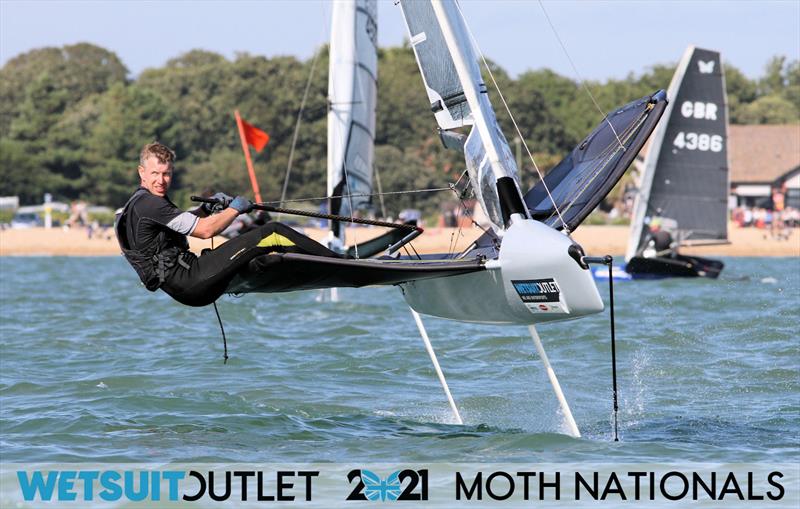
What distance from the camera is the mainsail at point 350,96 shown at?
60.4ft

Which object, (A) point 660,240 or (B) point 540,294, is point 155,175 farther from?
(A) point 660,240

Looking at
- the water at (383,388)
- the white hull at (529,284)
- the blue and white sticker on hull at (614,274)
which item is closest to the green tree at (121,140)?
the blue and white sticker on hull at (614,274)

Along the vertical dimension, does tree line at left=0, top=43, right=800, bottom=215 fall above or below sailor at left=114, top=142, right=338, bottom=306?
above

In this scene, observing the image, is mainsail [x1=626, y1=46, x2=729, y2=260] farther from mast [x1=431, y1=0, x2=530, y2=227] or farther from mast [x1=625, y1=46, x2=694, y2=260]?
mast [x1=431, y1=0, x2=530, y2=227]

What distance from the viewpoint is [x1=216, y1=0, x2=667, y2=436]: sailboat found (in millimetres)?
6445

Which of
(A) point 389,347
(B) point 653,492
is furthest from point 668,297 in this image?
(B) point 653,492

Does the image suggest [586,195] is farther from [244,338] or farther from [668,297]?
[668,297]

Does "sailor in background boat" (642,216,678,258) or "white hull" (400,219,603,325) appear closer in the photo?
"white hull" (400,219,603,325)

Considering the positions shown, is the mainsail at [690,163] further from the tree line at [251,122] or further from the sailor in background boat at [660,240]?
the tree line at [251,122]

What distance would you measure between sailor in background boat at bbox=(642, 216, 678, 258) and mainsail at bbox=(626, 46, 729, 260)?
5 cm

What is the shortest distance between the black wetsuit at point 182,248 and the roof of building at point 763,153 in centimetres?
4674

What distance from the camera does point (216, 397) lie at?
916 cm

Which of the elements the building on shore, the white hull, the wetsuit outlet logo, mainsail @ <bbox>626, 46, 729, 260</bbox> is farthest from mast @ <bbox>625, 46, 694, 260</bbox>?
the building on shore

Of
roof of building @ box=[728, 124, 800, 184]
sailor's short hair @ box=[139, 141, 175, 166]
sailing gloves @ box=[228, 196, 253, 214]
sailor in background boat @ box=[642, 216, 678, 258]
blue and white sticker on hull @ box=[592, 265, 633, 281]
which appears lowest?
blue and white sticker on hull @ box=[592, 265, 633, 281]
